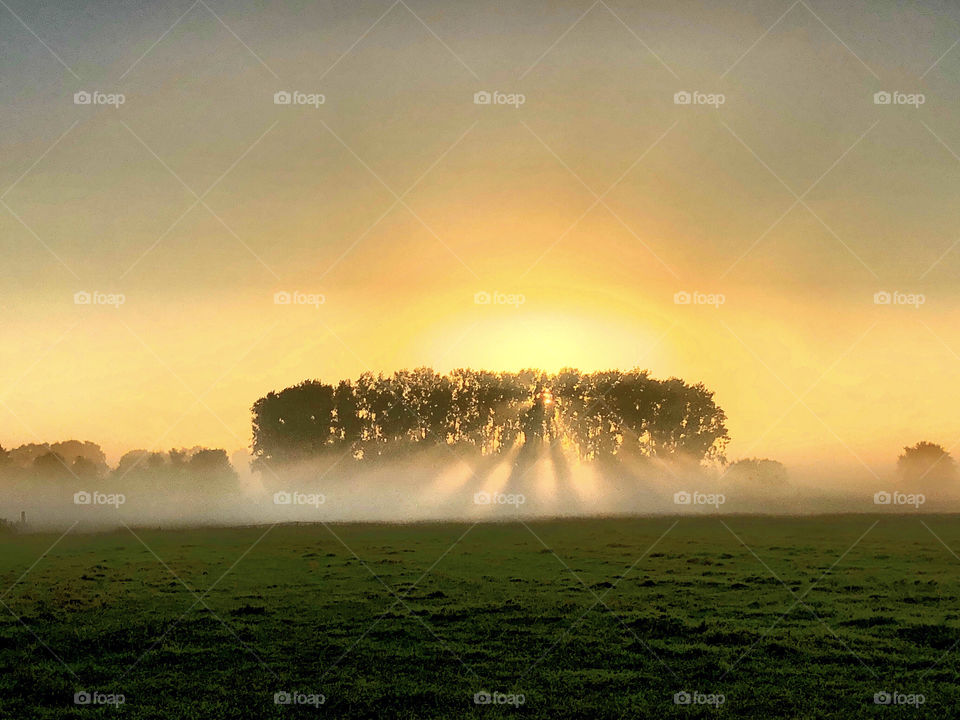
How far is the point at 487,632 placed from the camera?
101 feet

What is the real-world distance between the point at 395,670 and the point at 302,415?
9634 cm

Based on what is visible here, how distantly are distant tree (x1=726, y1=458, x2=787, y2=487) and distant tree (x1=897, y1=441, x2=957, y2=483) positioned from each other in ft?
81.0

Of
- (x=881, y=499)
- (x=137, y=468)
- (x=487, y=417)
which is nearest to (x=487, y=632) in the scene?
(x=881, y=499)

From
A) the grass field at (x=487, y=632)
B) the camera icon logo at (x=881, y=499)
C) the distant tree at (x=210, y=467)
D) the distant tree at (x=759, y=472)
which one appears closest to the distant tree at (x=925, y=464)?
the distant tree at (x=759, y=472)

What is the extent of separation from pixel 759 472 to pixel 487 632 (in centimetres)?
10597

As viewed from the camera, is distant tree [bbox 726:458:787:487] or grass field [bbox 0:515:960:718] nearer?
grass field [bbox 0:515:960:718]

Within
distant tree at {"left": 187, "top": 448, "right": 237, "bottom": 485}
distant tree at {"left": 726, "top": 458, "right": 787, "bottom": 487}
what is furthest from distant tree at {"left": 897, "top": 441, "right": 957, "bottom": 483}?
distant tree at {"left": 187, "top": 448, "right": 237, "bottom": 485}

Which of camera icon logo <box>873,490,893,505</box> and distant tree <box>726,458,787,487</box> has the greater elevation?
distant tree <box>726,458,787,487</box>

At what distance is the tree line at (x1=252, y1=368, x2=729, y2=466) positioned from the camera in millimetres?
119625

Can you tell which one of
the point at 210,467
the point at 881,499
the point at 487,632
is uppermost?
the point at 210,467

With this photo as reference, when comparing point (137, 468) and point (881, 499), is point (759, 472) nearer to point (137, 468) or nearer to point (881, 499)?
point (881, 499)

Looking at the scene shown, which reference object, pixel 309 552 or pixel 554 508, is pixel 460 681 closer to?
pixel 309 552

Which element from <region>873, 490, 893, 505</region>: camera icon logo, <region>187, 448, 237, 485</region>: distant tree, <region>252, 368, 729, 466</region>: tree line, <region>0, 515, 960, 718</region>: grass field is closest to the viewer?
<region>0, 515, 960, 718</region>: grass field

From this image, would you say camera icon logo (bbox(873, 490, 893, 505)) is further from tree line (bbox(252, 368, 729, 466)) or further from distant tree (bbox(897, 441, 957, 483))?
distant tree (bbox(897, 441, 957, 483))
